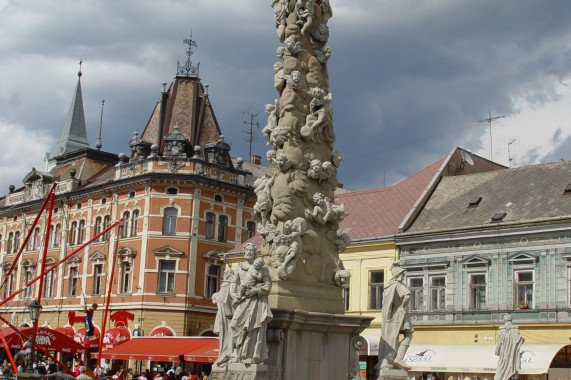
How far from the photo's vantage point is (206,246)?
38.1 metres

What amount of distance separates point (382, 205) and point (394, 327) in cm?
2208

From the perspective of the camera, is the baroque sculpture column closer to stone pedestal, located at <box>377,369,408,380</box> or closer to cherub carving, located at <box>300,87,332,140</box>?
cherub carving, located at <box>300,87,332,140</box>

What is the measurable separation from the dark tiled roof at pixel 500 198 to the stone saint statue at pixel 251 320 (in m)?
18.0

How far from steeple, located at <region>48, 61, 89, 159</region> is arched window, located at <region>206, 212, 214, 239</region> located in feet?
→ 64.2

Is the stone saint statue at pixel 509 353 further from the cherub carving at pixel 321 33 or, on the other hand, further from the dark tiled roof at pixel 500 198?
the dark tiled roof at pixel 500 198

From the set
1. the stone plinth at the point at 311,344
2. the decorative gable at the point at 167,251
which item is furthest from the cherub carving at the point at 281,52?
the decorative gable at the point at 167,251

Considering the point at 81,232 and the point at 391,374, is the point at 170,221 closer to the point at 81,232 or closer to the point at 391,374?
the point at 81,232

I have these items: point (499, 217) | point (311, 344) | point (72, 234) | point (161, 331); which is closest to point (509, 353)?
point (311, 344)

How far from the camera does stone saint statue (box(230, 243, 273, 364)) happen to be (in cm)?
841

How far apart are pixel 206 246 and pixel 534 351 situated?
62.0 ft

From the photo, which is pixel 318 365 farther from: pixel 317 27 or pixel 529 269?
pixel 529 269

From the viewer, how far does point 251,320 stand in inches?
331

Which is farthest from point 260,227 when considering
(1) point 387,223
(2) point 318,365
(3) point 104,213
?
(3) point 104,213

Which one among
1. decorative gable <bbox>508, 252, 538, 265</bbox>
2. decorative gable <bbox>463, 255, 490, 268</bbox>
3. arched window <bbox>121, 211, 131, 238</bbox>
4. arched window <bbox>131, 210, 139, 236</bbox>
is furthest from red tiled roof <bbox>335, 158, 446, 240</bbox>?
arched window <bbox>121, 211, 131, 238</bbox>
